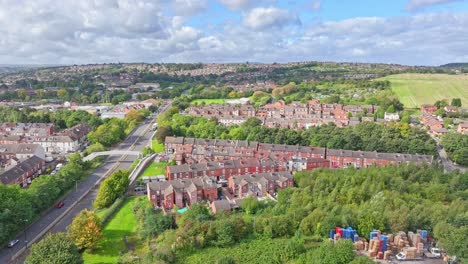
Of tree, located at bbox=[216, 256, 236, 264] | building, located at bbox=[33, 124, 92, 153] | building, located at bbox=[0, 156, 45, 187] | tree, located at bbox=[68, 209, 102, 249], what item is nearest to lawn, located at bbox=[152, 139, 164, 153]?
building, located at bbox=[33, 124, 92, 153]

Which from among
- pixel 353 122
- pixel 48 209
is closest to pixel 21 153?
pixel 48 209

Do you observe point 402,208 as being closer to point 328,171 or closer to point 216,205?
point 328,171

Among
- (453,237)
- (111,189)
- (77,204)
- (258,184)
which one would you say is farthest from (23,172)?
(453,237)

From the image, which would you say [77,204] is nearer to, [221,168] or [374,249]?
[221,168]

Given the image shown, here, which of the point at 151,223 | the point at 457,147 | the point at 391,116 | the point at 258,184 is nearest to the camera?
the point at 151,223

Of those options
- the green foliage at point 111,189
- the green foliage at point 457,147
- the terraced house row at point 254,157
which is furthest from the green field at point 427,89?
the green foliage at point 111,189

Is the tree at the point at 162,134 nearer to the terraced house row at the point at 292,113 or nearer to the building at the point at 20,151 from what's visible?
the building at the point at 20,151
